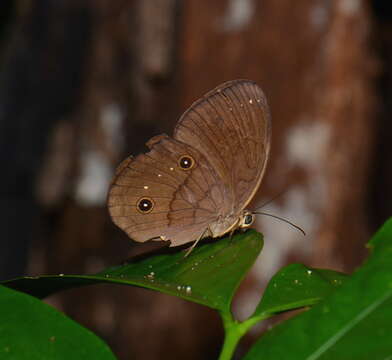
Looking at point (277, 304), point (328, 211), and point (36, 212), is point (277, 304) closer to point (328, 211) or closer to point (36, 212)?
point (328, 211)

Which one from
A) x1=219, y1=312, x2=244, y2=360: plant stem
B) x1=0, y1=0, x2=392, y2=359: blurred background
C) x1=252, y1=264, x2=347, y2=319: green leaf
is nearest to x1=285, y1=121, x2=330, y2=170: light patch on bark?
x1=0, y1=0, x2=392, y2=359: blurred background

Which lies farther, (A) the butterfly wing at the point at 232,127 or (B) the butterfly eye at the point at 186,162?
(B) the butterfly eye at the point at 186,162

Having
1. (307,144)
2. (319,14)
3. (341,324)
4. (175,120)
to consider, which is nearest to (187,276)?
(341,324)

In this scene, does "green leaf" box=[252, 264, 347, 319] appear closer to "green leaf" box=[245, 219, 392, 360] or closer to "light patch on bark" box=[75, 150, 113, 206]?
"green leaf" box=[245, 219, 392, 360]

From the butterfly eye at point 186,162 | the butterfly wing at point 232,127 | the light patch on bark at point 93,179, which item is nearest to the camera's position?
the butterfly wing at point 232,127

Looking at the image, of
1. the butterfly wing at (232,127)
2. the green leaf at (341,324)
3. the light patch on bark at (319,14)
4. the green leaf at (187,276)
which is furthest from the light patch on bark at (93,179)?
the green leaf at (341,324)

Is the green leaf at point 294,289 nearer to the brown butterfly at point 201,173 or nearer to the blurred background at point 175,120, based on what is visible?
the brown butterfly at point 201,173

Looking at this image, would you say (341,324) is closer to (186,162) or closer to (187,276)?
(187,276)

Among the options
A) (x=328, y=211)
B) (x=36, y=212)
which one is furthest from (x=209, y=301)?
(x=36, y=212)
